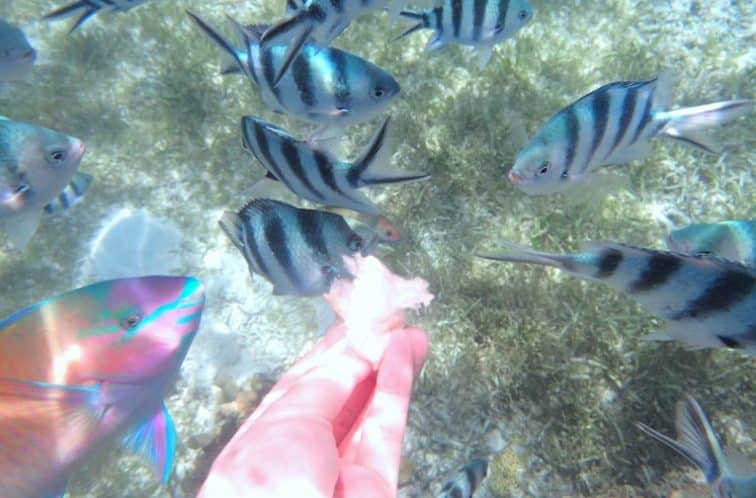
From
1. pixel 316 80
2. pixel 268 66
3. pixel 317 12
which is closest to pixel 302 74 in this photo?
pixel 316 80

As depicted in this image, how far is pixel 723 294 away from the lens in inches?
66.6

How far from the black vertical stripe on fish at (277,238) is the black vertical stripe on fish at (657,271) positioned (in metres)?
1.65

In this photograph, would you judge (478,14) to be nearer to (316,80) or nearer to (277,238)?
(316,80)

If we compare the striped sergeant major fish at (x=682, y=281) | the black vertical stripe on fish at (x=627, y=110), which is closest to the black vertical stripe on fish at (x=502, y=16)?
the black vertical stripe on fish at (x=627, y=110)

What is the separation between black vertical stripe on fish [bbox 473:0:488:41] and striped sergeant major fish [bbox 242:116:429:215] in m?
1.90

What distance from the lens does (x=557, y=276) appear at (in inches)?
152

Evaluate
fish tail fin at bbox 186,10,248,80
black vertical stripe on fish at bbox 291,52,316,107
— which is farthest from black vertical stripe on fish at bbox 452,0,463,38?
fish tail fin at bbox 186,10,248,80

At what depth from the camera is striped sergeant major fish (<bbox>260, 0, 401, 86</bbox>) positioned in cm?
218

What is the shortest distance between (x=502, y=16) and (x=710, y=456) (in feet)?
10.6

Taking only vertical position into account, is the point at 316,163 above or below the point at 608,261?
above

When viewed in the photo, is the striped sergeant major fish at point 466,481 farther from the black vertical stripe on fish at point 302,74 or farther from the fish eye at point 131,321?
the black vertical stripe on fish at point 302,74

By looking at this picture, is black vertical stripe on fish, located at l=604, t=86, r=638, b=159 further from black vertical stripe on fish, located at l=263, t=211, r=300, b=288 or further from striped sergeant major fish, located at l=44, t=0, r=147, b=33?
striped sergeant major fish, located at l=44, t=0, r=147, b=33

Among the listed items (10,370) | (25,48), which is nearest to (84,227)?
(25,48)

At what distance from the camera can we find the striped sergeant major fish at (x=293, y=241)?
227cm
